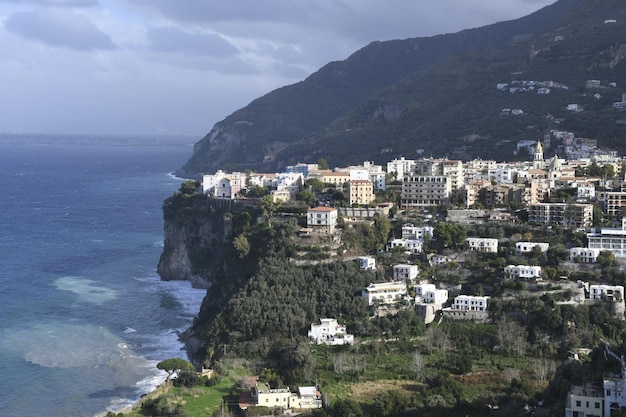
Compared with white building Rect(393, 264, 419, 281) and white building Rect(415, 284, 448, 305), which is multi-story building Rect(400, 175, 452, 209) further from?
white building Rect(415, 284, 448, 305)

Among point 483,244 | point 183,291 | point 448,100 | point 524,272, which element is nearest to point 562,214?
point 483,244

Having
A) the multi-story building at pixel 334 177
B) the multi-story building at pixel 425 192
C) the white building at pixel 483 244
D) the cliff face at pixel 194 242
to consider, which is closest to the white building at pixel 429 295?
the white building at pixel 483 244

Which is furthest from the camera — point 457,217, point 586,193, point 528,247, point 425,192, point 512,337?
point 425,192

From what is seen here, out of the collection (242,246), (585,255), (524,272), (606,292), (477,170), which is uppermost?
(477,170)


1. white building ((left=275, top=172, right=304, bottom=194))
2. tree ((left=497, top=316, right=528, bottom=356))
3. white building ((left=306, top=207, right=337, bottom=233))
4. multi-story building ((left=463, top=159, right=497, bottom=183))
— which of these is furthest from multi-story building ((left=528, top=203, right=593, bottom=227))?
white building ((left=275, top=172, right=304, bottom=194))

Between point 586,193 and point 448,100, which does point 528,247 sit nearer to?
point 586,193

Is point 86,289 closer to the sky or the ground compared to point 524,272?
closer to the ground

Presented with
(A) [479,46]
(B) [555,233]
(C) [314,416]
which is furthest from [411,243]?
(A) [479,46]
